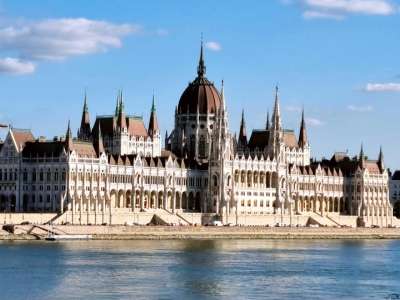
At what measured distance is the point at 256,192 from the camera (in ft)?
604

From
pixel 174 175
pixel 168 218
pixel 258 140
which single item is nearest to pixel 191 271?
pixel 168 218

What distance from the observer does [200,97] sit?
19200cm

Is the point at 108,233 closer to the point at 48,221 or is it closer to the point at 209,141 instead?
the point at 48,221

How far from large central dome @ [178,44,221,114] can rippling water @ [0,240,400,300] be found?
55.7 metres

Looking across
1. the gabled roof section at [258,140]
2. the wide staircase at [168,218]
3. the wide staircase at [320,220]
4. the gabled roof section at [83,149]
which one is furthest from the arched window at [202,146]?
the gabled roof section at [83,149]

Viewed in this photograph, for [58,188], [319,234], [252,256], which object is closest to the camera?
[252,256]

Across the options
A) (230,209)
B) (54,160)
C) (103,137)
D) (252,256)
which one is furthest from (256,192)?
(252,256)

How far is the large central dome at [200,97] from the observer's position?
19162cm

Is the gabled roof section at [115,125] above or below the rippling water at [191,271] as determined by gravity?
above

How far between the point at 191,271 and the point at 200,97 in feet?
310

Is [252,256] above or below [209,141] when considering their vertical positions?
below

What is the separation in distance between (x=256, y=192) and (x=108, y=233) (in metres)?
42.8

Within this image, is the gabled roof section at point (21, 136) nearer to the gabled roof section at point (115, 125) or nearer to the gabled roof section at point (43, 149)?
the gabled roof section at point (43, 149)

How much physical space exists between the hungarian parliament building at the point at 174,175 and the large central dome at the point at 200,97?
143 millimetres
